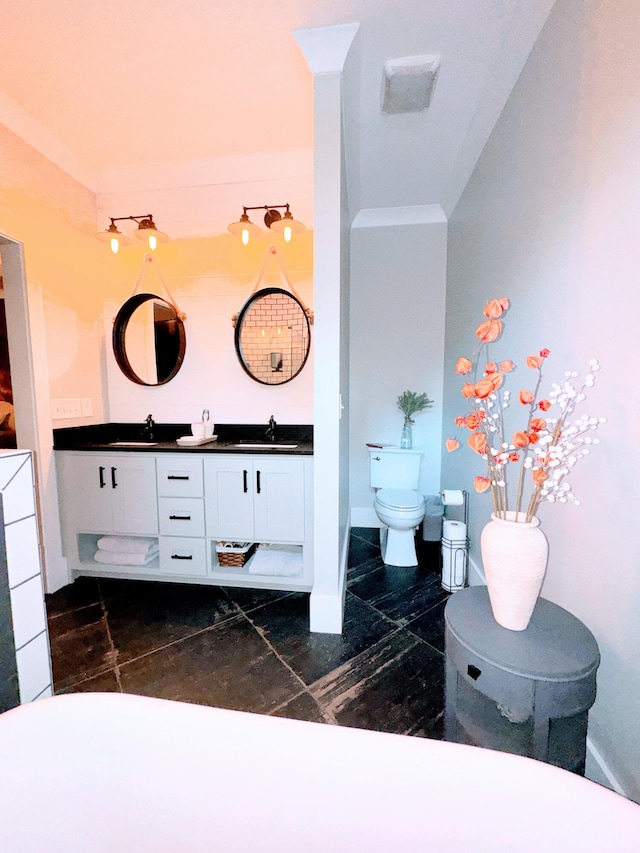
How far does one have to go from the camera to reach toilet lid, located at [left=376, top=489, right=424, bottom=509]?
7.23 ft

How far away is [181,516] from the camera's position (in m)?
2.12

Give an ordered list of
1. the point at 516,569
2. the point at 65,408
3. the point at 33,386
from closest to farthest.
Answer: the point at 516,569 → the point at 33,386 → the point at 65,408

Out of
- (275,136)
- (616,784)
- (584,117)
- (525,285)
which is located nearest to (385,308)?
(275,136)

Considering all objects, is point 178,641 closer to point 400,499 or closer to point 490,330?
point 400,499

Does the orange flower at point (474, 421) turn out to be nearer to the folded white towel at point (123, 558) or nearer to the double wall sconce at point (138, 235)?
the folded white towel at point (123, 558)

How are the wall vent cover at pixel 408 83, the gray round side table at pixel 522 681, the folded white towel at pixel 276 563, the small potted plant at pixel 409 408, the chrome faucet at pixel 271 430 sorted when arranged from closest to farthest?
the gray round side table at pixel 522 681 → the wall vent cover at pixel 408 83 → the folded white towel at pixel 276 563 → the chrome faucet at pixel 271 430 → the small potted plant at pixel 409 408

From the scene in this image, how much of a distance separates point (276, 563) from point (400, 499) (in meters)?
0.92

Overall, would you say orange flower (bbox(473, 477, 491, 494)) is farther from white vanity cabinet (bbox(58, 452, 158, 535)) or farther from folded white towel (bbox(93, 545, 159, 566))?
folded white towel (bbox(93, 545, 159, 566))

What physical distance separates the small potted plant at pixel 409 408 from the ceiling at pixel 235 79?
1.54 meters

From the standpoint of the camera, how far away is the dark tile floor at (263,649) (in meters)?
1.32

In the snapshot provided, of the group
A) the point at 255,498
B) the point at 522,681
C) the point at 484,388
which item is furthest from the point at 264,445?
the point at 522,681

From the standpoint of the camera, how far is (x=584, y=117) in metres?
1.03

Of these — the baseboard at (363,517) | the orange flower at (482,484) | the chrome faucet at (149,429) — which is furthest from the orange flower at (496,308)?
the chrome faucet at (149,429)

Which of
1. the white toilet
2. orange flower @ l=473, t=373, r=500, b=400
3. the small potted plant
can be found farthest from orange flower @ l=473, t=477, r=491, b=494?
the small potted plant
